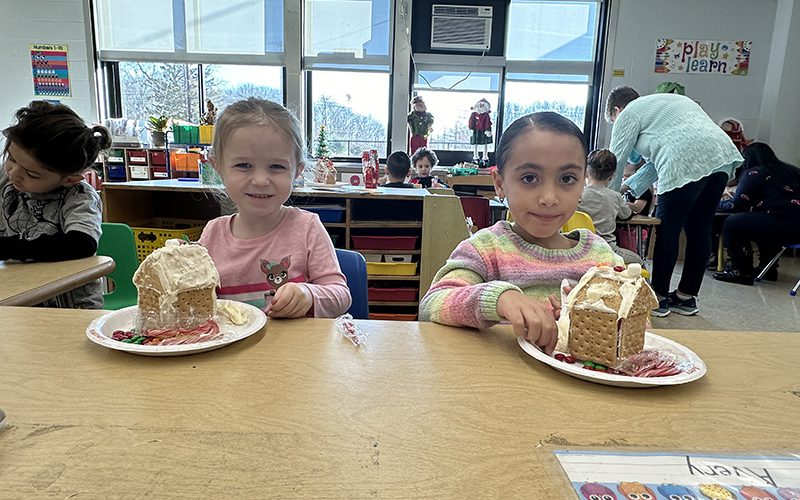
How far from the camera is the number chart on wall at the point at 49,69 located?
518 cm

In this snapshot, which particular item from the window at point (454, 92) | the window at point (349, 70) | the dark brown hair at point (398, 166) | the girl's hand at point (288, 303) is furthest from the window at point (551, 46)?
the girl's hand at point (288, 303)

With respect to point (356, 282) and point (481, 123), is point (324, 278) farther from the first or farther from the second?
point (481, 123)

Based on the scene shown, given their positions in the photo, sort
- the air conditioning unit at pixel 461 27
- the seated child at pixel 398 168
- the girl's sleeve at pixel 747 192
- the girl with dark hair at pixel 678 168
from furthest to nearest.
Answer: the air conditioning unit at pixel 461 27
the girl's sleeve at pixel 747 192
the seated child at pixel 398 168
the girl with dark hair at pixel 678 168

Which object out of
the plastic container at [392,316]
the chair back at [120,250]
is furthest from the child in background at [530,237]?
the plastic container at [392,316]

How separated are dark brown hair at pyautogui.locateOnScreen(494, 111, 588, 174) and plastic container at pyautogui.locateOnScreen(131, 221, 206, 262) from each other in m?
1.85

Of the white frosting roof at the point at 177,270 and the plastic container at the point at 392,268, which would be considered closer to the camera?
the white frosting roof at the point at 177,270

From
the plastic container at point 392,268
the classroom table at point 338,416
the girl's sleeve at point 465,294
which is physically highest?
the girl's sleeve at point 465,294

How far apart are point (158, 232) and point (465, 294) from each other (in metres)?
2.18

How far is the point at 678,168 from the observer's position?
2.73 metres

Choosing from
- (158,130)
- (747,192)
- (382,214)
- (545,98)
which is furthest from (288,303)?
(545,98)

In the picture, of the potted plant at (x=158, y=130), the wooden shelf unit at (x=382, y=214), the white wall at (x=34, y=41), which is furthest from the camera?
the white wall at (x=34, y=41)

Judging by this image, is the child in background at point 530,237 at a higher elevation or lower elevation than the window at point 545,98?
lower

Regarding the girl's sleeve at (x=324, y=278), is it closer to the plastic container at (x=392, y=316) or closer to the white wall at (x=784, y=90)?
the plastic container at (x=392, y=316)

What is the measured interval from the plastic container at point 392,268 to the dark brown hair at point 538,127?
1470 millimetres
